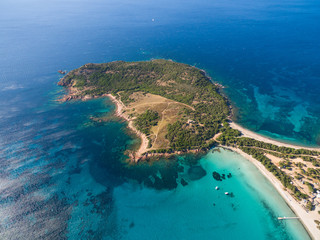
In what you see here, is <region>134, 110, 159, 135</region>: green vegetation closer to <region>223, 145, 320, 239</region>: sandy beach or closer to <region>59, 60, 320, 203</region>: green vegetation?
<region>59, 60, 320, 203</region>: green vegetation

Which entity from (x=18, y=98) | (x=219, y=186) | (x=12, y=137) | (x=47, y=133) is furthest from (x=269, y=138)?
(x=18, y=98)

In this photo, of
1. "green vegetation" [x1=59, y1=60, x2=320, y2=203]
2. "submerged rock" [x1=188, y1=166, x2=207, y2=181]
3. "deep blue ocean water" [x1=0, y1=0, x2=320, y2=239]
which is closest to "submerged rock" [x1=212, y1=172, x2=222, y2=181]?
"deep blue ocean water" [x1=0, y1=0, x2=320, y2=239]

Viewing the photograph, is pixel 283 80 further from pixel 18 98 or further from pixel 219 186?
pixel 18 98

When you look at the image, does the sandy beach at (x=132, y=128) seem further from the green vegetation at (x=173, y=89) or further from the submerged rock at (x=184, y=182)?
the submerged rock at (x=184, y=182)

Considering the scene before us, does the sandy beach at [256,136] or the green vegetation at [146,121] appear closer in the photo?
the sandy beach at [256,136]

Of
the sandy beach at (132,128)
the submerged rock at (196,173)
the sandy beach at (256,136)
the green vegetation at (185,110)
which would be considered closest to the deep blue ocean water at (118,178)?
the submerged rock at (196,173)

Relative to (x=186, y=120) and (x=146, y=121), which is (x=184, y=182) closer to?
(x=186, y=120)

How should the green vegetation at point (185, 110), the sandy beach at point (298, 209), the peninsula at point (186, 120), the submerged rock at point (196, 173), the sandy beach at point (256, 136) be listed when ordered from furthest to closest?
1. the sandy beach at point (256, 136)
2. the green vegetation at point (185, 110)
3. the submerged rock at point (196, 173)
4. the peninsula at point (186, 120)
5. the sandy beach at point (298, 209)

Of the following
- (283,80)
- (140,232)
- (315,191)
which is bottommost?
(140,232)
